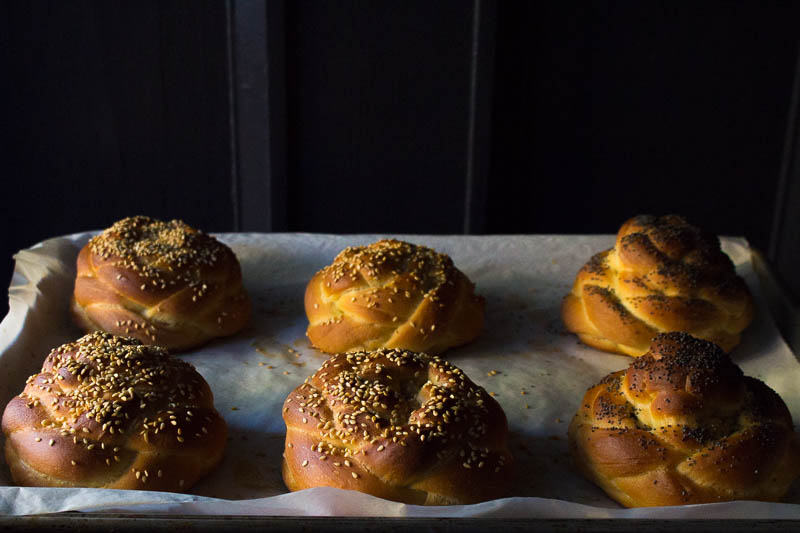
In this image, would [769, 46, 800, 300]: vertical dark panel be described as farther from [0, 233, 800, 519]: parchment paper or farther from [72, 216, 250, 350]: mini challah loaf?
[72, 216, 250, 350]: mini challah loaf

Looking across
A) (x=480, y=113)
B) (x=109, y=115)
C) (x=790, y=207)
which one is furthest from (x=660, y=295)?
(x=109, y=115)

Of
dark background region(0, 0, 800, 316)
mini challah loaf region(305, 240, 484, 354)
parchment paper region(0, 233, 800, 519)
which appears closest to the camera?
parchment paper region(0, 233, 800, 519)

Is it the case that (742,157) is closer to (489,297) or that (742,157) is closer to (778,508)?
(489,297)

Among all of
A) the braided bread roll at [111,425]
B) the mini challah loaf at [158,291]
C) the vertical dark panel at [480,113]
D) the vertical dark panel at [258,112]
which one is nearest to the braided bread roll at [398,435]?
the braided bread roll at [111,425]

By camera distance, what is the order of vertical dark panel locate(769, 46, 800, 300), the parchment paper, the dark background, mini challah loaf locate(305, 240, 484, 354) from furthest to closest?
vertical dark panel locate(769, 46, 800, 300)
the dark background
mini challah loaf locate(305, 240, 484, 354)
the parchment paper

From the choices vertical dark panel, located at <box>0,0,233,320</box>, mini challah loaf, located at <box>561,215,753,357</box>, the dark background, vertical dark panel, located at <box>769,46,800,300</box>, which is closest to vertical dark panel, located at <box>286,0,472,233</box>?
the dark background
